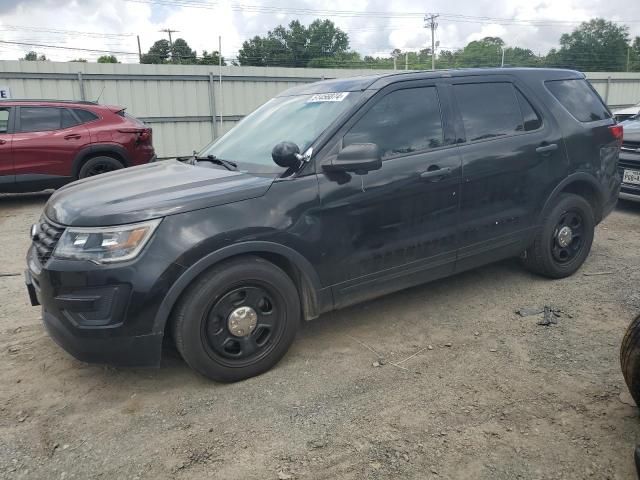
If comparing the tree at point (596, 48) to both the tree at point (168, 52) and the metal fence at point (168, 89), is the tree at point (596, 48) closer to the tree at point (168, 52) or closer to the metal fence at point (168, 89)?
the tree at point (168, 52)

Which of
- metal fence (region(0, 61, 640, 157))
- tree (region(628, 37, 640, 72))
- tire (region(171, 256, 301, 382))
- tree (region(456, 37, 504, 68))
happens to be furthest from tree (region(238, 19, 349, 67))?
tire (region(171, 256, 301, 382))

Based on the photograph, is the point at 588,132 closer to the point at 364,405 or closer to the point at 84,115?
the point at 364,405

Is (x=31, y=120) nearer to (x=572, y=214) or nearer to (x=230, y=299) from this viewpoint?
(x=230, y=299)

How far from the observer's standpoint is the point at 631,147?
7.05 m

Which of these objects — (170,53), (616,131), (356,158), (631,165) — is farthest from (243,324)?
(170,53)

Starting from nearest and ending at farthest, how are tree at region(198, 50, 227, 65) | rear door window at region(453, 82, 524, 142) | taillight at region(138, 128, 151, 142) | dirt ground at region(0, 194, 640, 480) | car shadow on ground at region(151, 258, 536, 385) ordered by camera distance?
dirt ground at region(0, 194, 640, 480) → car shadow on ground at region(151, 258, 536, 385) → rear door window at region(453, 82, 524, 142) → taillight at region(138, 128, 151, 142) → tree at region(198, 50, 227, 65)

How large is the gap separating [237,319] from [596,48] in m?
77.1

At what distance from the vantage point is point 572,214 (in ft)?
15.3

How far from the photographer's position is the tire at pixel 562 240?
4488 millimetres

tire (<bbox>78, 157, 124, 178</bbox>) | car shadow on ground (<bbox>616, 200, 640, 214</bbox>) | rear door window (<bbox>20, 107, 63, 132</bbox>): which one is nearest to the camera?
car shadow on ground (<bbox>616, 200, 640, 214</bbox>)

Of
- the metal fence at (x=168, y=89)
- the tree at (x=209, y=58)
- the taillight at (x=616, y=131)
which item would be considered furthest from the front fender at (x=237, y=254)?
the tree at (x=209, y=58)

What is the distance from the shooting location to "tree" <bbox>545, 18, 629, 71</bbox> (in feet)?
212

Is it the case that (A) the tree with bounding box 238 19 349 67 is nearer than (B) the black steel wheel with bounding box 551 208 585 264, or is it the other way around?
(B) the black steel wheel with bounding box 551 208 585 264

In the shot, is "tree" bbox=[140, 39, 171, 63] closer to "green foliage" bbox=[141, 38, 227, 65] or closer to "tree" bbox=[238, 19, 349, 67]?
"green foliage" bbox=[141, 38, 227, 65]
